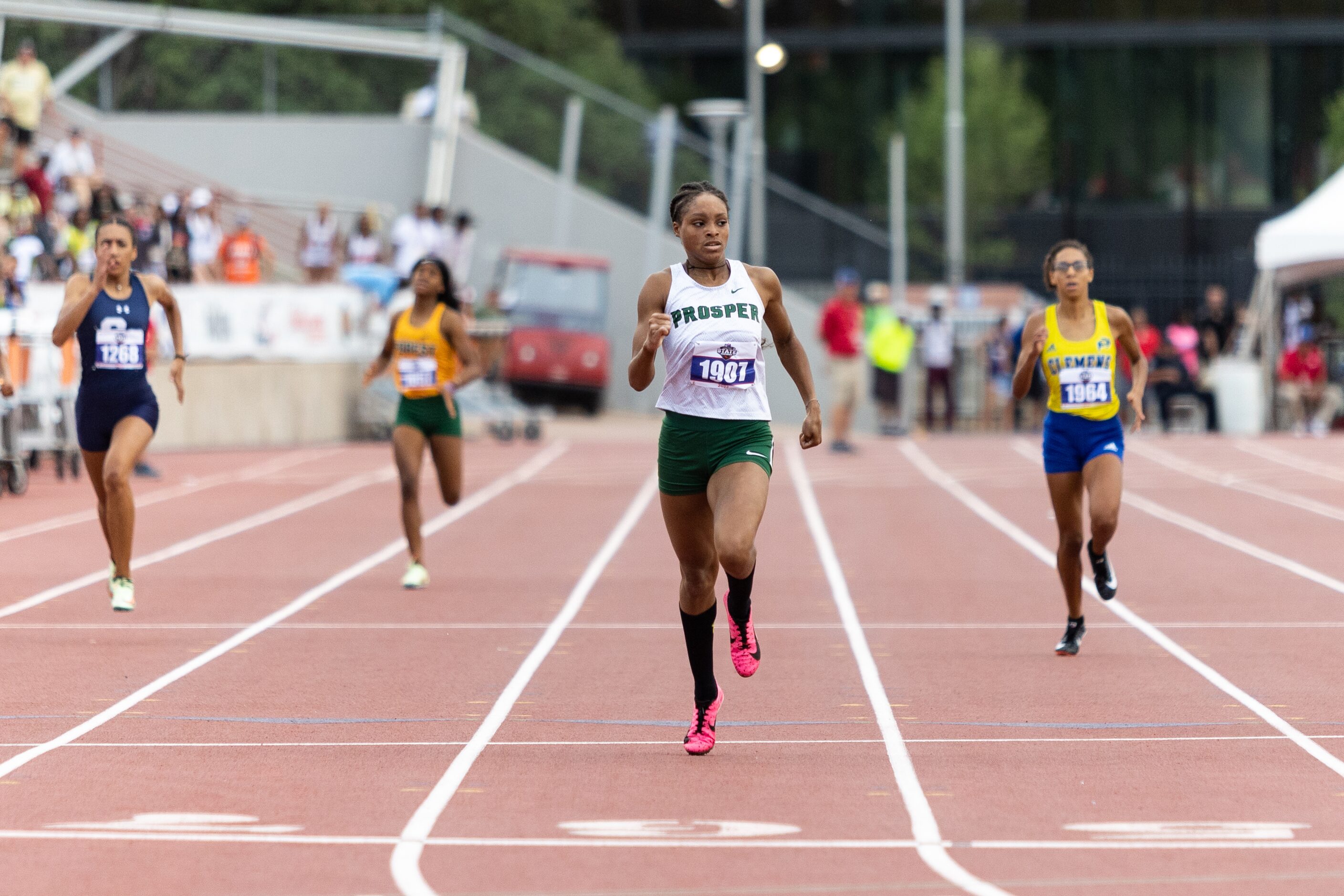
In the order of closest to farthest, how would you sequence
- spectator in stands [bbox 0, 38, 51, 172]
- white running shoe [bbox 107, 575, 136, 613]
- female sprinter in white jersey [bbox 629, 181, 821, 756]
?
female sprinter in white jersey [bbox 629, 181, 821, 756] → white running shoe [bbox 107, 575, 136, 613] → spectator in stands [bbox 0, 38, 51, 172]

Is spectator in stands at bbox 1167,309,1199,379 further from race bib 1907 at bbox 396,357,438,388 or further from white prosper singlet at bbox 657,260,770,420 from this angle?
white prosper singlet at bbox 657,260,770,420

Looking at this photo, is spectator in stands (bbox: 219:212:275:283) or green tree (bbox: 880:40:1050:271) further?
green tree (bbox: 880:40:1050:271)

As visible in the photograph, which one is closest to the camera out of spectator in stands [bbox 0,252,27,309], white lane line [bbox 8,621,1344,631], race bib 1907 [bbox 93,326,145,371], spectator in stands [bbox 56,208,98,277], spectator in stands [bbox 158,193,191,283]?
race bib 1907 [bbox 93,326,145,371]

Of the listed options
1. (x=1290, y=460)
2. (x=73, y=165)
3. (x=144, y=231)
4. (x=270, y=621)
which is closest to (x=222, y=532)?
(x=270, y=621)

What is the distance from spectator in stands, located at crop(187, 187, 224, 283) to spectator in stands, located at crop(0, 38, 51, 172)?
7.45 feet

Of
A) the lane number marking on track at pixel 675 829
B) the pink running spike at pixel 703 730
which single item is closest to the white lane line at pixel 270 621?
the lane number marking on track at pixel 675 829

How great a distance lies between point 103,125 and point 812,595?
25.9m

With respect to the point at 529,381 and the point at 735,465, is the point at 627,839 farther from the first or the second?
the point at 529,381

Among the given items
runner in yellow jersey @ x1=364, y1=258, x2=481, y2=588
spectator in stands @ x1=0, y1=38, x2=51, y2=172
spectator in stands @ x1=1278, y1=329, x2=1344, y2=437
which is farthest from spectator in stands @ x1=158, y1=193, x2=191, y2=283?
spectator in stands @ x1=1278, y1=329, x2=1344, y2=437

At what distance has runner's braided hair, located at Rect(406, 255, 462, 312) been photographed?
42.0 feet

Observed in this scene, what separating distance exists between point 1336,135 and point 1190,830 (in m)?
36.8

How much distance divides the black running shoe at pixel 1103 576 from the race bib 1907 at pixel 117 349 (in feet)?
16.5

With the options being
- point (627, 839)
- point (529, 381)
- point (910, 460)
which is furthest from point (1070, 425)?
point (529, 381)

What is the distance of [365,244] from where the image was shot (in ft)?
98.7
